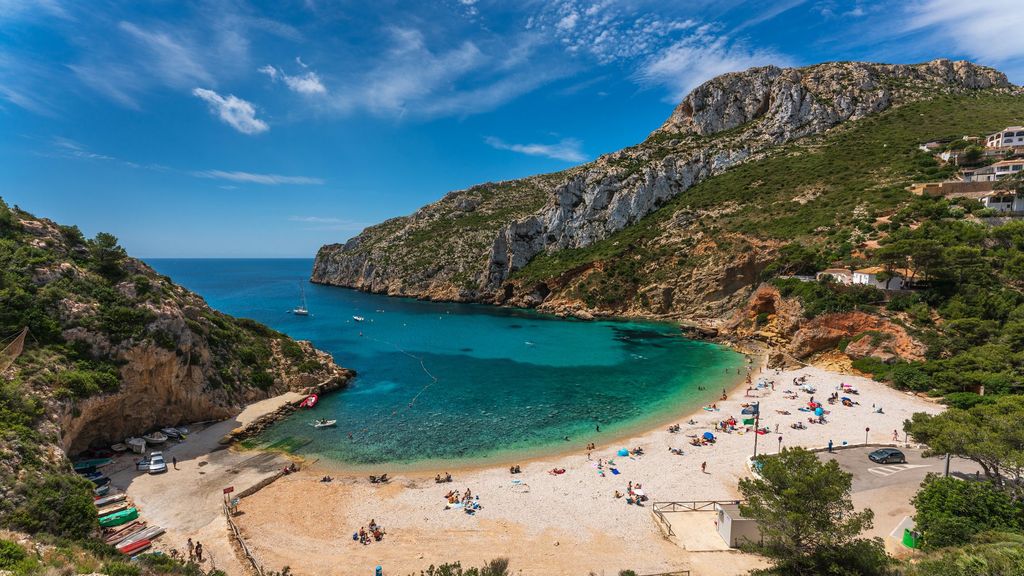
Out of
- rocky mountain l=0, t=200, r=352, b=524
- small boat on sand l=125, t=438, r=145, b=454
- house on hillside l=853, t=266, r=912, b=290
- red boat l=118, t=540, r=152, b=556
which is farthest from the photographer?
house on hillside l=853, t=266, r=912, b=290

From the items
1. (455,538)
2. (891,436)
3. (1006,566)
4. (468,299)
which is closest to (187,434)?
(455,538)

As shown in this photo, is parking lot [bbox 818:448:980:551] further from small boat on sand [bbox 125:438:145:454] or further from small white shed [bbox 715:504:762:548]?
small boat on sand [bbox 125:438:145:454]

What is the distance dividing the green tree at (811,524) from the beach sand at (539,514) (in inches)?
110

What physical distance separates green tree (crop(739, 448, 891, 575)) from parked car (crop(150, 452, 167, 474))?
27.5m

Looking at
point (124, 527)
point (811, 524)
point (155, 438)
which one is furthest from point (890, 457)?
point (155, 438)

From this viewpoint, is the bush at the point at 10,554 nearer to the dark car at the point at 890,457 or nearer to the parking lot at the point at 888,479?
the parking lot at the point at 888,479

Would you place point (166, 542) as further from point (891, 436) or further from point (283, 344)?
point (891, 436)

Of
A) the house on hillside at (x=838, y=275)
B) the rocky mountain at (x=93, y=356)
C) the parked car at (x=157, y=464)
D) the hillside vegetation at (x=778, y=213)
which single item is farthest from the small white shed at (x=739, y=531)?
the hillside vegetation at (x=778, y=213)

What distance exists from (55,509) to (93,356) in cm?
1286

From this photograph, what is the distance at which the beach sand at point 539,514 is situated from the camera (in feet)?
48.1

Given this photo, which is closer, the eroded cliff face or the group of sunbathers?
the group of sunbathers

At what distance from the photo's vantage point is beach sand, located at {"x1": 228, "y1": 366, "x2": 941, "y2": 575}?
48.1 feet

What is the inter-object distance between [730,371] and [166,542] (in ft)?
135

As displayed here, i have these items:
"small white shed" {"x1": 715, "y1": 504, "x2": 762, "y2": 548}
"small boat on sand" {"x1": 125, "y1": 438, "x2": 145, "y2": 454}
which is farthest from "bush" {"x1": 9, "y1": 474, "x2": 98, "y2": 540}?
"small white shed" {"x1": 715, "y1": 504, "x2": 762, "y2": 548}
